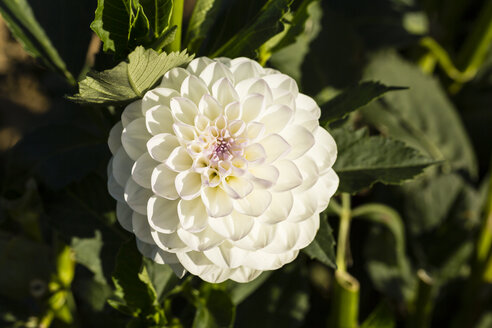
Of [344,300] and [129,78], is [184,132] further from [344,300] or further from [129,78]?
[344,300]

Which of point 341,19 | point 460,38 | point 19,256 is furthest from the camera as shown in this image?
point 460,38

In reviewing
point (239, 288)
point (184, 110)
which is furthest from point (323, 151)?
point (239, 288)

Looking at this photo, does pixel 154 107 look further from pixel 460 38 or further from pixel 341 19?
pixel 460 38

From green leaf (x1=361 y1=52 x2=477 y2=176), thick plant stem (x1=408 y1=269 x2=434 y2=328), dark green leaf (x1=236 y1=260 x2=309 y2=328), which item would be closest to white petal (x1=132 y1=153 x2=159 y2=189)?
dark green leaf (x1=236 y1=260 x2=309 y2=328)

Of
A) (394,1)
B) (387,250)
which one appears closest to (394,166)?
(387,250)

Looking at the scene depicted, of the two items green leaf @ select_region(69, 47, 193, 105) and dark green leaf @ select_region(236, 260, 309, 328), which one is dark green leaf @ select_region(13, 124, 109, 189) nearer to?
green leaf @ select_region(69, 47, 193, 105)

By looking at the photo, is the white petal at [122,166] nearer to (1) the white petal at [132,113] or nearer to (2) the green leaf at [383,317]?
(1) the white petal at [132,113]
